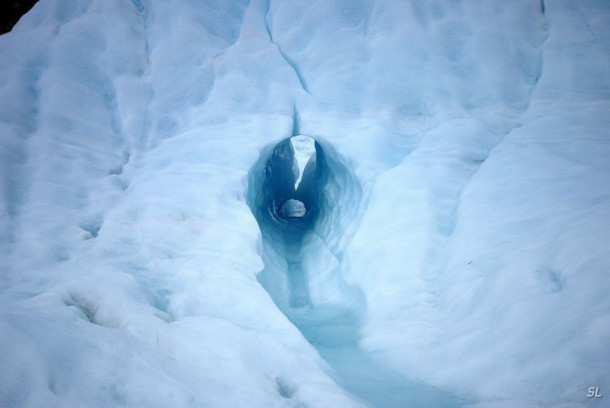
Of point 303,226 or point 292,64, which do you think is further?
point 303,226

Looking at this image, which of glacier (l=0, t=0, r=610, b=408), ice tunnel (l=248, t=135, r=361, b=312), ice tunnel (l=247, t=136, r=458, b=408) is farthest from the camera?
ice tunnel (l=248, t=135, r=361, b=312)

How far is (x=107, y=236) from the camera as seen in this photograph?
4.41 m

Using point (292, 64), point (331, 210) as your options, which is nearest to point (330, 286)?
point (331, 210)

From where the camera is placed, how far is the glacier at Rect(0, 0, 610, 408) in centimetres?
298

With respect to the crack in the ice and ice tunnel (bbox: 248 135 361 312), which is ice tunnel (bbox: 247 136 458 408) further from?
the crack in the ice

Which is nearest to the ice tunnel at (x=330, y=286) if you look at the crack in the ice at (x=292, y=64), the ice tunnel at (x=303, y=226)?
the ice tunnel at (x=303, y=226)

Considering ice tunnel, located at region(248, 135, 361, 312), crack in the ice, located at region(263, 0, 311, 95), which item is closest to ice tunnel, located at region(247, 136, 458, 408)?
ice tunnel, located at region(248, 135, 361, 312)

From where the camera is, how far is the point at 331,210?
823 cm

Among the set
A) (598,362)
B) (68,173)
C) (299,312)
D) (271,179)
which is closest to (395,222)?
(299,312)

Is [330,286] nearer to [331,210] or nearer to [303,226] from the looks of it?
[331,210]

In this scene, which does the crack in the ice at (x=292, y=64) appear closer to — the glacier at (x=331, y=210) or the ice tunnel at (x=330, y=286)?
the glacier at (x=331, y=210)

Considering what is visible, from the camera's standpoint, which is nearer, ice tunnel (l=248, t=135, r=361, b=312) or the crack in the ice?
ice tunnel (l=248, t=135, r=361, b=312)

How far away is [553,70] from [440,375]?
470 cm

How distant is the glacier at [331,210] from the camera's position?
9.78 feet
